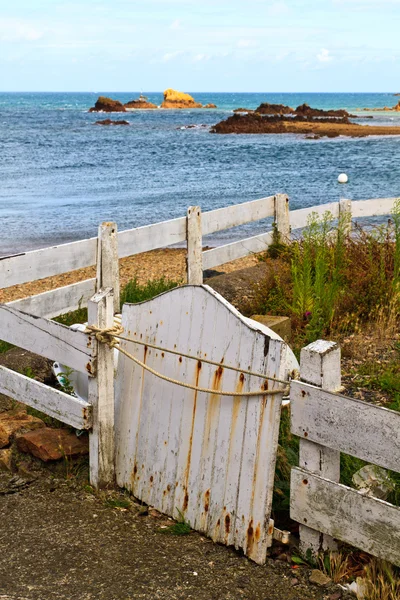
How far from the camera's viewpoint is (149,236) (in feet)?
25.7

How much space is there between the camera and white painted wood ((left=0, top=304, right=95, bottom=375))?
413 cm

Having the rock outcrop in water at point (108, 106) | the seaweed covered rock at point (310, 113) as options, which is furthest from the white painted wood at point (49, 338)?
the rock outcrop in water at point (108, 106)

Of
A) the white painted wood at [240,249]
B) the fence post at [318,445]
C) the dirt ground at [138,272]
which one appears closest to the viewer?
the fence post at [318,445]

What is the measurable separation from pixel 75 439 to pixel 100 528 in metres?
0.84

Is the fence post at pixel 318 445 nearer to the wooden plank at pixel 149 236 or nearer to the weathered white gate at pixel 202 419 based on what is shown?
the weathered white gate at pixel 202 419

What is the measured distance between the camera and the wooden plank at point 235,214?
8.55 m

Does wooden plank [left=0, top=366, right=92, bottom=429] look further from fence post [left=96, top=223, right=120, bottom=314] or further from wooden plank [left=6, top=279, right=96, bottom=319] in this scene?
fence post [left=96, top=223, right=120, bottom=314]

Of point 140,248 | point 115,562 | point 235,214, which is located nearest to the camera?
point 115,562

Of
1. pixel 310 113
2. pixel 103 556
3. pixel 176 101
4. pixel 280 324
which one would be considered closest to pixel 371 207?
pixel 280 324

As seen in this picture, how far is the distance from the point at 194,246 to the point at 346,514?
5139 mm

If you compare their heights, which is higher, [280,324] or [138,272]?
[280,324]

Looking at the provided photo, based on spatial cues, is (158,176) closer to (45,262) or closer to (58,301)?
(58,301)

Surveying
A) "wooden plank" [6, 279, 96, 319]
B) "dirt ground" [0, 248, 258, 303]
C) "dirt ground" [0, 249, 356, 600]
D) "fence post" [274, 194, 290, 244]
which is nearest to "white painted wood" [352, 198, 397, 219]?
"fence post" [274, 194, 290, 244]

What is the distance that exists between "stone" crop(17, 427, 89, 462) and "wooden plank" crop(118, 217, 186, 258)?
311 cm
